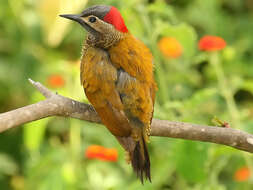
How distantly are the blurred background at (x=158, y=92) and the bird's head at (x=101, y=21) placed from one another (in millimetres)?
352

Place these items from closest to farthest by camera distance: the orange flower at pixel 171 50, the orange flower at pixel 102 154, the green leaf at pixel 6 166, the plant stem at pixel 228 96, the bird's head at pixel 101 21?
the bird's head at pixel 101 21 → the orange flower at pixel 102 154 → the plant stem at pixel 228 96 → the orange flower at pixel 171 50 → the green leaf at pixel 6 166

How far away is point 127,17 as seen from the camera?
360 cm

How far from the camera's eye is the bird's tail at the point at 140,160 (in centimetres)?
274

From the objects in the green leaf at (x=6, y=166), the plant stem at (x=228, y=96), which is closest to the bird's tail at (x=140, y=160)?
the plant stem at (x=228, y=96)

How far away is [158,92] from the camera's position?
4.23 m

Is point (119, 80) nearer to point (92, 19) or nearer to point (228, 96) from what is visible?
point (92, 19)

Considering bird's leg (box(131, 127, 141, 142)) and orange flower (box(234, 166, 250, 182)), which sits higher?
bird's leg (box(131, 127, 141, 142))

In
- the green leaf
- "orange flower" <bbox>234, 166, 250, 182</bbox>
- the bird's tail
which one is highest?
the bird's tail

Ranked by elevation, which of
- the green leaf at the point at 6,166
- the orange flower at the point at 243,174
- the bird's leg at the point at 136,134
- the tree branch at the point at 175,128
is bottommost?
the green leaf at the point at 6,166

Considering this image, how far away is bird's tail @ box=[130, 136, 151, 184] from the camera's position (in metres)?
2.74

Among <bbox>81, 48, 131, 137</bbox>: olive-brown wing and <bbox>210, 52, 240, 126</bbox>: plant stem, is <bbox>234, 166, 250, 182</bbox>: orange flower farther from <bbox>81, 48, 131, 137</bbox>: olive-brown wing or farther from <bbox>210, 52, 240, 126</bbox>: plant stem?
<bbox>81, 48, 131, 137</bbox>: olive-brown wing

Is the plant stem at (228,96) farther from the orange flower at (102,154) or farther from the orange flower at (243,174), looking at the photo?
the orange flower at (102,154)

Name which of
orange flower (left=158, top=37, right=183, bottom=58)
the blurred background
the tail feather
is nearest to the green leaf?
the blurred background

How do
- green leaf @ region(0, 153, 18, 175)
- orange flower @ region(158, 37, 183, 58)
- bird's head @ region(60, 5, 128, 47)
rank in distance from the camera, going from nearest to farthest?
bird's head @ region(60, 5, 128, 47), orange flower @ region(158, 37, 183, 58), green leaf @ region(0, 153, 18, 175)
